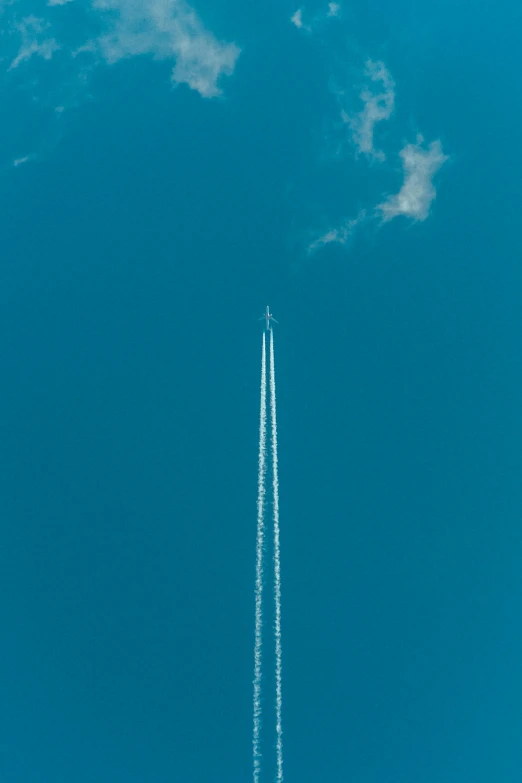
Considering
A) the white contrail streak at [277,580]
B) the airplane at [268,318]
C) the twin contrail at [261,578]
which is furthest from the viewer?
the airplane at [268,318]

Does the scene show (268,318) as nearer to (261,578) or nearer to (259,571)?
(259,571)

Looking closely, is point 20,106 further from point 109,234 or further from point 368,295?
point 368,295

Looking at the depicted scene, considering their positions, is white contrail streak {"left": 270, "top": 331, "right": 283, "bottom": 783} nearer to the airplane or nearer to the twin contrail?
the twin contrail

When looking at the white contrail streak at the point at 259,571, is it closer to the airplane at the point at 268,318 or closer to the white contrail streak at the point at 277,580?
the white contrail streak at the point at 277,580

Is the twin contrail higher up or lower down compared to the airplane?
lower down

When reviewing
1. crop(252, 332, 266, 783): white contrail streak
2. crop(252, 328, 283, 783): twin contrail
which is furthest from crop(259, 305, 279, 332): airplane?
crop(252, 332, 266, 783): white contrail streak

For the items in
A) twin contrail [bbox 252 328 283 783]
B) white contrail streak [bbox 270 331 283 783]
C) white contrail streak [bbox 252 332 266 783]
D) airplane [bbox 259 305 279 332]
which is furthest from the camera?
airplane [bbox 259 305 279 332]

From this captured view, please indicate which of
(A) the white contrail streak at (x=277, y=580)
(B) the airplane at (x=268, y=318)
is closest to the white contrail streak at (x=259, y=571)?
(A) the white contrail streak at (x=277, y=580)

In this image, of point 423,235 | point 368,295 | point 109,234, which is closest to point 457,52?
point 423,235
